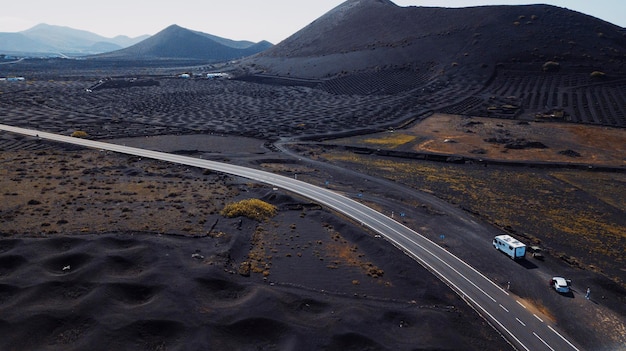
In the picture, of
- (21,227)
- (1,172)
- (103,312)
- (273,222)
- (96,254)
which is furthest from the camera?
(1,172)

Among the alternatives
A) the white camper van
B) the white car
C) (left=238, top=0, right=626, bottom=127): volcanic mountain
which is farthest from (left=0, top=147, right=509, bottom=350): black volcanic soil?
(left=238, top=0, right=626, bottom=127): volcanic mountain

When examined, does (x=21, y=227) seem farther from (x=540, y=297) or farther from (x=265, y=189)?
(x=540, y=297)

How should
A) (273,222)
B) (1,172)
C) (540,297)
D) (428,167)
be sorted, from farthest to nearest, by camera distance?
1. (428,167)
2. (1,172)
3. (273,222)
4. (540,297)

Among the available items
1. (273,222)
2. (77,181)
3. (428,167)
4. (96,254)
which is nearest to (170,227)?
(96,254)

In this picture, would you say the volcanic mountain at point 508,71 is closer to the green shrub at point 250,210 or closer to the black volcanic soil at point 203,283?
the green shrub at point 250,210

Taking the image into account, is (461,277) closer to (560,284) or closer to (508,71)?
(560,284)

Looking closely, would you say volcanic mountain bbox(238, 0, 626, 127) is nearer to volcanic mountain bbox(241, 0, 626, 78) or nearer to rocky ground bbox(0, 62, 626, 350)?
volcanic mountain bbox(241, 0, 626, 78)
